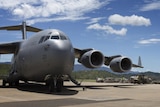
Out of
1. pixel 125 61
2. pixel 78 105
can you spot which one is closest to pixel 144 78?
pixel 125 61

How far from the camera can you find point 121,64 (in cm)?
3069

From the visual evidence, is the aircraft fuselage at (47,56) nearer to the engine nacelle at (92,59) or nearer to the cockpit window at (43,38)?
the cockpit window at (43,38)

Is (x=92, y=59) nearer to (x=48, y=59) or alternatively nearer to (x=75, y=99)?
(x=48, y=59)

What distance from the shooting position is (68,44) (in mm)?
21047

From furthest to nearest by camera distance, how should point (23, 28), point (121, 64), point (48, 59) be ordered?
point (23, 28), point (121, 64), point (48, 59)

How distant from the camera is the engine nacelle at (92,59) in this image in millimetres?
26781

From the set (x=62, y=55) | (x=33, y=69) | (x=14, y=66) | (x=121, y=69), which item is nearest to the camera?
(x=62, y=55)

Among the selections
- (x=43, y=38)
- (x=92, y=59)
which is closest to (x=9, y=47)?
(x=92, y=59)

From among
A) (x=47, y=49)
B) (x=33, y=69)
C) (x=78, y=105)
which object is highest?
(x=47, y=49)

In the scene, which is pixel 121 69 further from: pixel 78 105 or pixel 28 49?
pixel 78 105

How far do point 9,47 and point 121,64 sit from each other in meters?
11.5

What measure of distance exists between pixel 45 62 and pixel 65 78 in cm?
182

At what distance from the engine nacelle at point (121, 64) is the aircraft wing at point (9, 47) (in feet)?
32.4

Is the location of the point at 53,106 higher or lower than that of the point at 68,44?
lower
